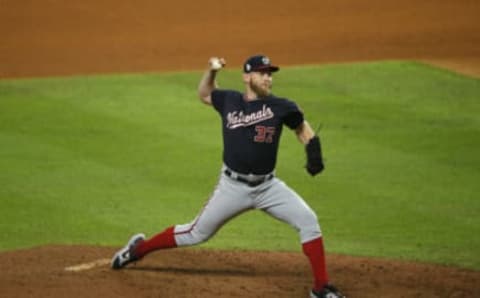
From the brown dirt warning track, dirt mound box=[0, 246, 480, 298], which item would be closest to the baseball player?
dirt mound box=[0, 246, 480, 298]

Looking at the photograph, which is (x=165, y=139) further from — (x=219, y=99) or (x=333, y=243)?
(x=219, y=99)

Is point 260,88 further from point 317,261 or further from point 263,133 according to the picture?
point 317,261

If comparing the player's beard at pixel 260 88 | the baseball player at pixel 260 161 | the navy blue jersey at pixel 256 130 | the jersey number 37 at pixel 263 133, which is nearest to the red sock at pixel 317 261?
the baseball player at pixel 260 161

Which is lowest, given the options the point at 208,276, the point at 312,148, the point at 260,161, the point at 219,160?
the point at 208,276

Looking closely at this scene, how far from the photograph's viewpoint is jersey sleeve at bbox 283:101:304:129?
9.02 meters

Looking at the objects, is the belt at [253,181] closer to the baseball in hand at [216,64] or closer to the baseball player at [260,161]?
the baseball player at [260,161]

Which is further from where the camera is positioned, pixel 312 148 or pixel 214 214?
pixel 214 214

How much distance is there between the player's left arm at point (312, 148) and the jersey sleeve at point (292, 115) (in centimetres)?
6

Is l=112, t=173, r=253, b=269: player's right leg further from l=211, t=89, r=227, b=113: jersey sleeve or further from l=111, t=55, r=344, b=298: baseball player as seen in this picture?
l=211, t=89, r=227, b=113: jersey sleeve

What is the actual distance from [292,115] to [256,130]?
0.99 ft

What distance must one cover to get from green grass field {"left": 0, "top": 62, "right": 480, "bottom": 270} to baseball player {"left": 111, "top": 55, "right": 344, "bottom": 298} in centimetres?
161

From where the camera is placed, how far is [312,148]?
8.99 metres

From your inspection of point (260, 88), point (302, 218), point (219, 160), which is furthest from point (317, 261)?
point (219, 160)

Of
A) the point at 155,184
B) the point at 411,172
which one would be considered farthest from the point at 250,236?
the point at 411,172
